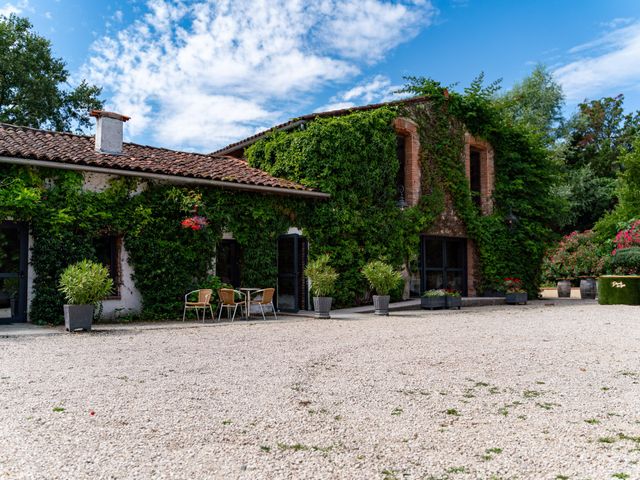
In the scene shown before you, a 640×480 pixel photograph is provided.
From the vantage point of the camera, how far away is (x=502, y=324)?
10195 mm

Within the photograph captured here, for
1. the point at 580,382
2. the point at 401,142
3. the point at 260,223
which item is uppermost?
the point at 401,142

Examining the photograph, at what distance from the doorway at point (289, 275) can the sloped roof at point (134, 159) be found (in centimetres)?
132

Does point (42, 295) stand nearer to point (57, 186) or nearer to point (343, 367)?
point (57, 186)

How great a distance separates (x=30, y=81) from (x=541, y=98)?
28383mm

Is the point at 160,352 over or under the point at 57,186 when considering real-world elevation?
under

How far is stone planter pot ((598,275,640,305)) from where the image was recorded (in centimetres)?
1509

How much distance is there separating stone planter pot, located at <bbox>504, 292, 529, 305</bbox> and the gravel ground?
8748 millimetres

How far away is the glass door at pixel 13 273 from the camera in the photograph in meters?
9.57

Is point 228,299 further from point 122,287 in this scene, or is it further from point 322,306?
point 122,287

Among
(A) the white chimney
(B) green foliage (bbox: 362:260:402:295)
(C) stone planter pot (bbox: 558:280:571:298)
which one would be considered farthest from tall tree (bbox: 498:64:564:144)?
(A) the white chimney

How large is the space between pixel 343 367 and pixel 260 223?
725cm

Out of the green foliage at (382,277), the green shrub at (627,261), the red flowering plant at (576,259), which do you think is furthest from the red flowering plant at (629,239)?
the green foliage at (382,277)

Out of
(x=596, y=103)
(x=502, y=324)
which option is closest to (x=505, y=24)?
(x=502, y=324)

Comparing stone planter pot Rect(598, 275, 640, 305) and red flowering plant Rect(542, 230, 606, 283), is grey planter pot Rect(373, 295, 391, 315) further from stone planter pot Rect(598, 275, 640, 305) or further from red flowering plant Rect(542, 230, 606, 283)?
red flowering plant Rect(542, 230, 606, 283)
